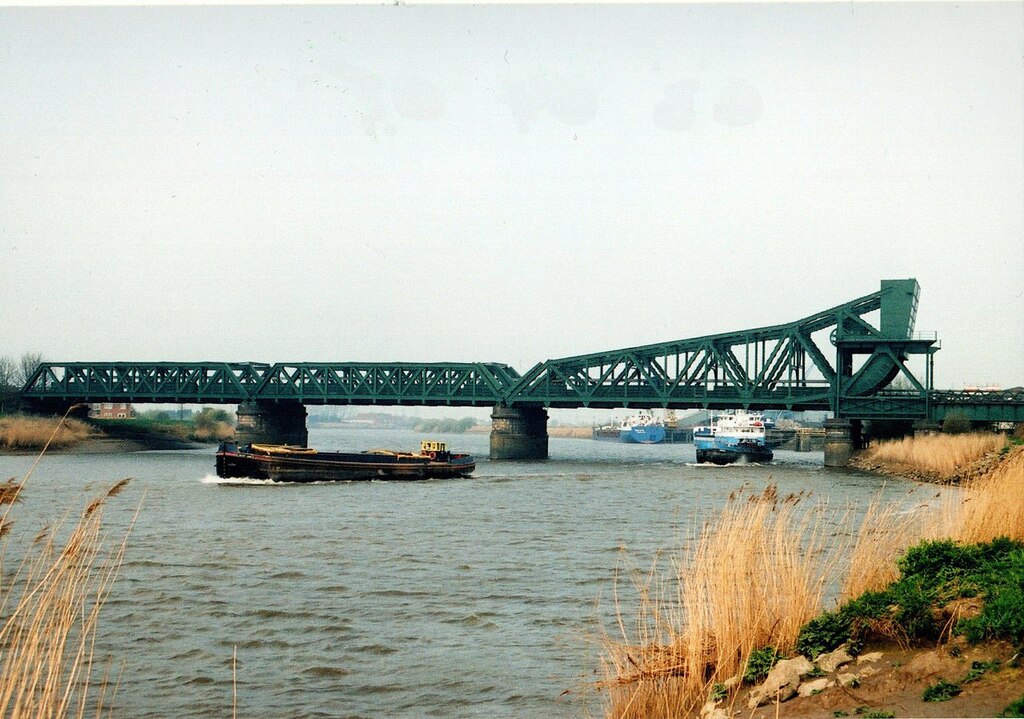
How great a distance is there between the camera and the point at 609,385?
347 feet

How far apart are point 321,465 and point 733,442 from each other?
53.5 meters

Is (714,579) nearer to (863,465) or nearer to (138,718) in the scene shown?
(138,718)

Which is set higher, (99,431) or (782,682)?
(782,682)

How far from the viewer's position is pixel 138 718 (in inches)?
530

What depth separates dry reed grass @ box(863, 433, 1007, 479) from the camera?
59031 millimetres

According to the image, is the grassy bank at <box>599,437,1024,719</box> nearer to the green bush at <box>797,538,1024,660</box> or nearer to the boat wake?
the green bush at <box>797,538,1024,660</box>

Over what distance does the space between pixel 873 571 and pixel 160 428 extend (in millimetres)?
121664

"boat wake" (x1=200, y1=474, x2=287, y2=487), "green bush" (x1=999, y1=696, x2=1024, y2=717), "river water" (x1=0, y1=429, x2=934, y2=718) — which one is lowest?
"boat wake" (x1=200, y1=474, x2=287, y2=487)

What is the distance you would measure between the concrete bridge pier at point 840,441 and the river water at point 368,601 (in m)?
41.7

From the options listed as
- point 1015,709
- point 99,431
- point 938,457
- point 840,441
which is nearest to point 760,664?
point 1015,709

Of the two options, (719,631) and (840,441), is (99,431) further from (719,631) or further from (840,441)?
(719,631)

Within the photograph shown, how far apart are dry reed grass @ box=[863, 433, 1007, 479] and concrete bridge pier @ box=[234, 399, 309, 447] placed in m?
67.5

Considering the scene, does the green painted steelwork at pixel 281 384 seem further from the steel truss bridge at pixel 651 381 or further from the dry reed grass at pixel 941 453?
the dry reed grass at pixel 941 453

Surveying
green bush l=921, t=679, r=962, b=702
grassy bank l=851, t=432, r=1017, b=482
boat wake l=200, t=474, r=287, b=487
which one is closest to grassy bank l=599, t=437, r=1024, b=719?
green bush l=921, t=679, r=962, b=702
